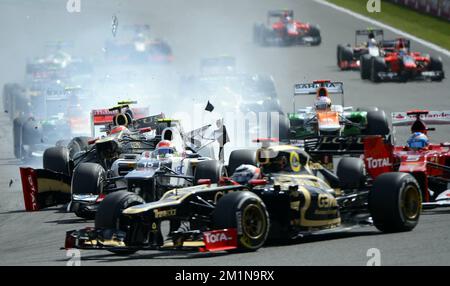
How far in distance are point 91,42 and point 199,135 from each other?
99.4ft

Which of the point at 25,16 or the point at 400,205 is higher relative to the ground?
the point at 25,16

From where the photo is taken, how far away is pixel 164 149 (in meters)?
19.4

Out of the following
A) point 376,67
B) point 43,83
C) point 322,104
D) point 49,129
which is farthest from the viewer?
point 376,67

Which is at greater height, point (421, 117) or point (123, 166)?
point (421, 117)

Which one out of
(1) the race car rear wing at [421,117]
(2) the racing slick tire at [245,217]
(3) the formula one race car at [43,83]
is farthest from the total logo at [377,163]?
(3) the formula one race car at [43,83]

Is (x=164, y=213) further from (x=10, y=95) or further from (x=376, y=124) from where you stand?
(x=10, y=95)

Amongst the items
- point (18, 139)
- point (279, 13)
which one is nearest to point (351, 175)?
point (18, 139)

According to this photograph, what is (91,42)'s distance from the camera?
51.9m

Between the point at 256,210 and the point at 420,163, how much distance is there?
4.51 m

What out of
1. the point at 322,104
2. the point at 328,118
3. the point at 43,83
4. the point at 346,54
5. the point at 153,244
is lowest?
the point at 153,244

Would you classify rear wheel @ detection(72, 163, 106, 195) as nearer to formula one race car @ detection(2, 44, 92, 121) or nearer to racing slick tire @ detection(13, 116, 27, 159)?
racing slick tire @ detection(13, 116, 27, 159)

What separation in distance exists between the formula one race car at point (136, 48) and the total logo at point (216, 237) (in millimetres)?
35399
